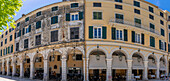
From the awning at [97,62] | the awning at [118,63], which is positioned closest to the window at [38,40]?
the awning at [97,62]

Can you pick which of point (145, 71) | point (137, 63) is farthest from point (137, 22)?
point (145, 71)

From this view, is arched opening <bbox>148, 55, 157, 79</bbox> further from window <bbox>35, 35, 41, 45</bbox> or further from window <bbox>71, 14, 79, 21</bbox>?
window <bbox>35, 35, 41, 45</bbox>

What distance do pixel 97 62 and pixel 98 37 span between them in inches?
150

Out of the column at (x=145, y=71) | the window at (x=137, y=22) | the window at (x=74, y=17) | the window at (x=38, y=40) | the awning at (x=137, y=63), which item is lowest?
the column at (x=145, y=71)

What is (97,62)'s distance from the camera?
89.4ft

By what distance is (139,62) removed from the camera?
31.2 metres

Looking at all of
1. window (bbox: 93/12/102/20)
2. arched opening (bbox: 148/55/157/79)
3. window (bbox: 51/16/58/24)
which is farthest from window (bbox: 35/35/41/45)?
arched opening (bbox: 148/55/157/79)

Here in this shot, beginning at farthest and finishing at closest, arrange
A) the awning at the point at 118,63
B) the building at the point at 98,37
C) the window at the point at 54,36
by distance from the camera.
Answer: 1. the window at the point at 54,36
2. the awning at the point at 118,63
3. the building at the point at 98,37

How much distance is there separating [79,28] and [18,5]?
13.2 m

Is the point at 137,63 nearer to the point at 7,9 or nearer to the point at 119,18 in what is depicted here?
the point at 119,18

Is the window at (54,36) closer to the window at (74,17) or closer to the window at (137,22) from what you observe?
the window at (74,17)

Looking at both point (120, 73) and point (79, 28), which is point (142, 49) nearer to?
point (120, 73)

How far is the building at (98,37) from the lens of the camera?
27109 millimetres

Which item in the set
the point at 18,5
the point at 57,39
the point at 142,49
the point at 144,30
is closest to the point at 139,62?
the point at 142,49
